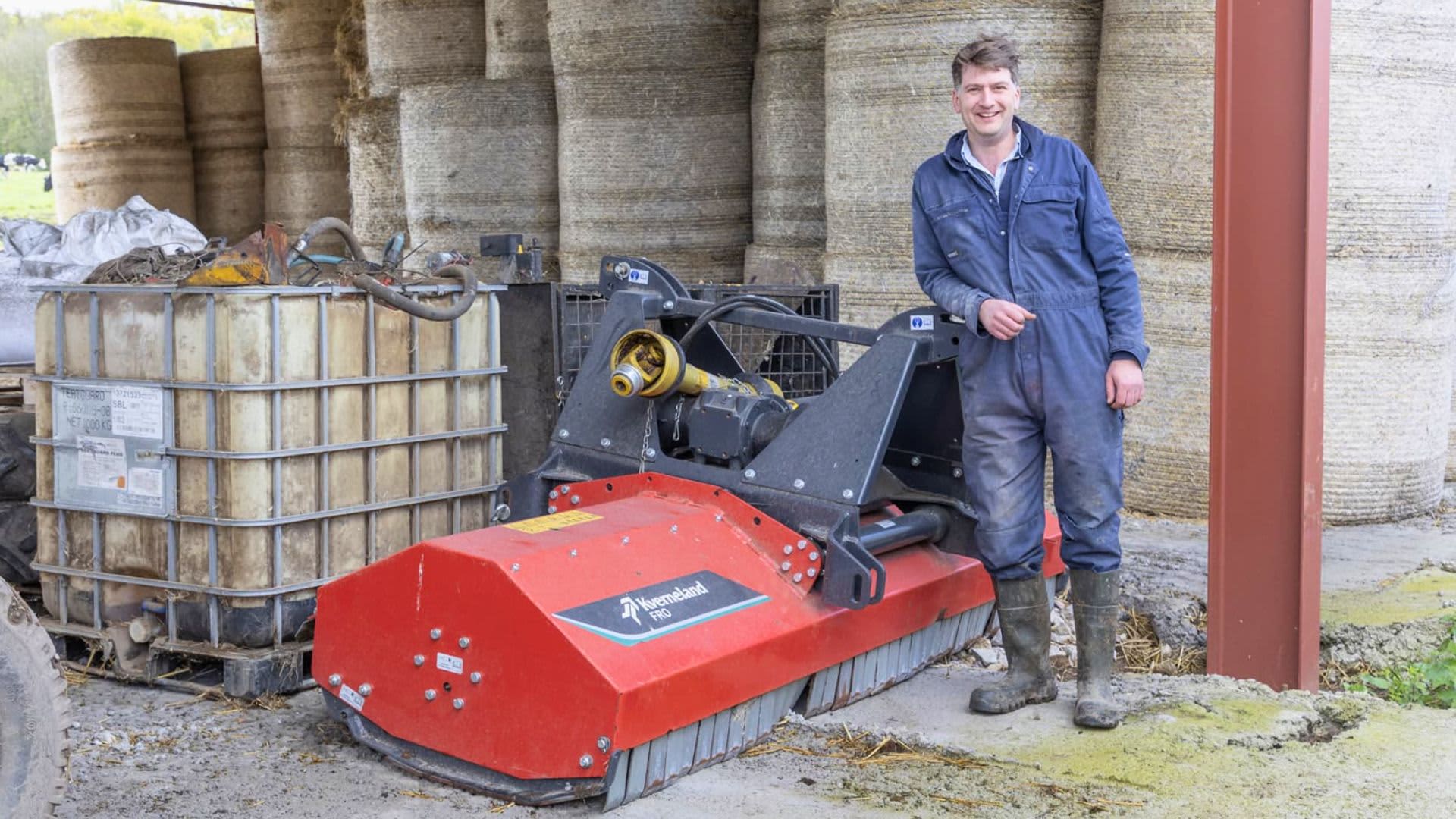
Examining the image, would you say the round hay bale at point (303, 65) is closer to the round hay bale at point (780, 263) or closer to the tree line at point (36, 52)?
the round hay bale at point (780, 263)

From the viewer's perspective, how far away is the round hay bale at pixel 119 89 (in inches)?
433

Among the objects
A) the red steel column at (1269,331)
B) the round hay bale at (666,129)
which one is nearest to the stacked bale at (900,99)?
the round hay bale at (666,129)

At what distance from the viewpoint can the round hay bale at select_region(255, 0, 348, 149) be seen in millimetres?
10320

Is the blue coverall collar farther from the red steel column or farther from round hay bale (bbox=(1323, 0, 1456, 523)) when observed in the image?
round hay bale (bbox=(1323, 0, 1456, 523))

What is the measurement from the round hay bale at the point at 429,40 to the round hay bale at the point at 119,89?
3.21 m

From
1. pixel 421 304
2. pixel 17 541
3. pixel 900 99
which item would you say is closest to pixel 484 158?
pixel 900 99

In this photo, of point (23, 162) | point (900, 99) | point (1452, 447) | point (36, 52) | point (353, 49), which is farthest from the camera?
point (36, 52)

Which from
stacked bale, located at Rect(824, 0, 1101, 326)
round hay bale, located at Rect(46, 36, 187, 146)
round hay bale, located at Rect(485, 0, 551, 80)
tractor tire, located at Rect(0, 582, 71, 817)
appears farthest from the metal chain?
round hay bale, located at Rect(46, 36, 187, 146)

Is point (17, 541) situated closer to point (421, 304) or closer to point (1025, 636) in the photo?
point (421, 304)

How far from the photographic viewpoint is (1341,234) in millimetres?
5445

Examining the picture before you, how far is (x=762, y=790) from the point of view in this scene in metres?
3.18

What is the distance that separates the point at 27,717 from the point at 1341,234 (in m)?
4.58

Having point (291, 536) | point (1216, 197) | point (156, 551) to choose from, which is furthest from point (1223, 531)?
point (156, 551)

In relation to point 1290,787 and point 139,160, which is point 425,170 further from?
point 1290,787
